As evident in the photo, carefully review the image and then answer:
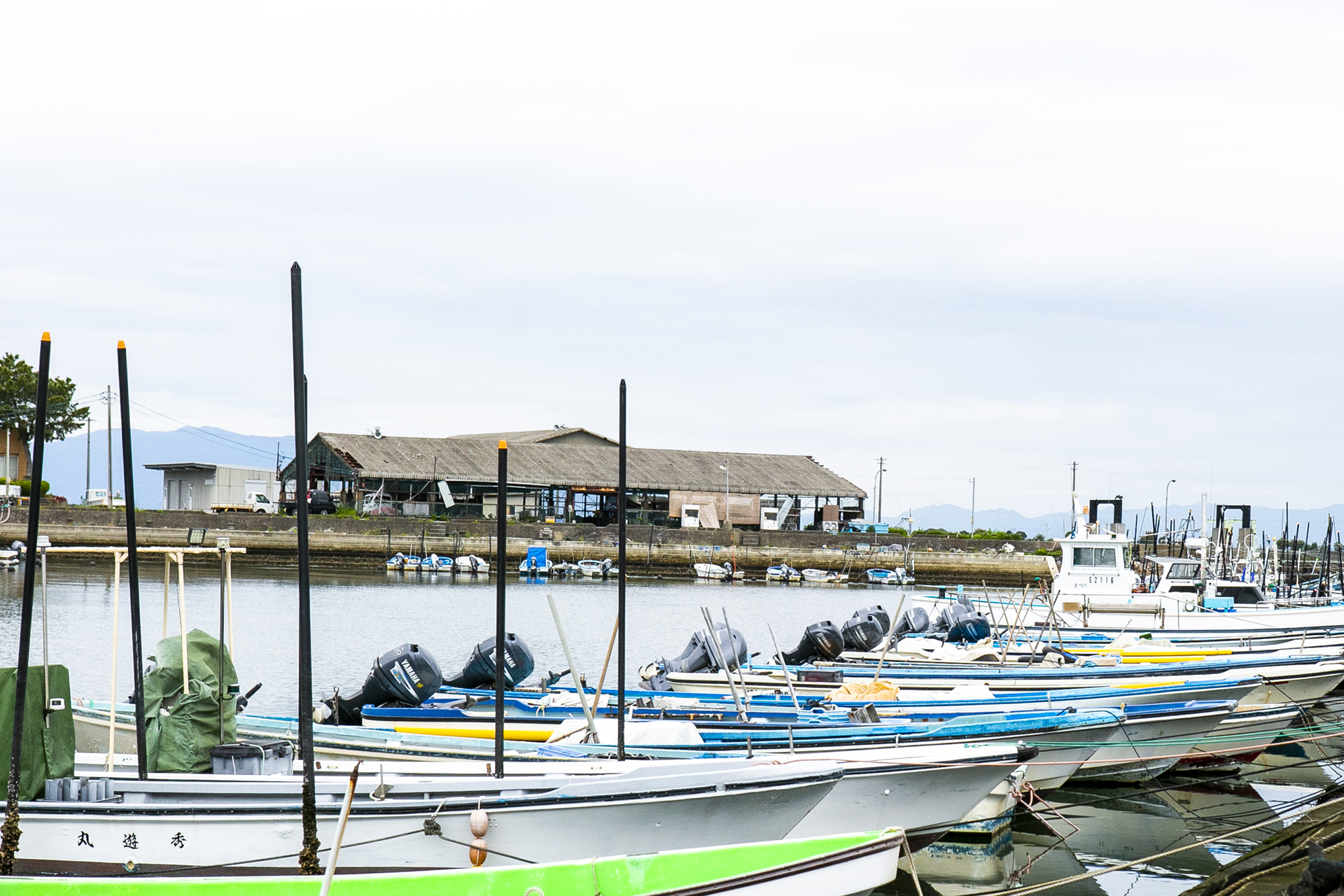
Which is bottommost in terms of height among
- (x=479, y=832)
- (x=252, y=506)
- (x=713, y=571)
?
(x=713, y=571)

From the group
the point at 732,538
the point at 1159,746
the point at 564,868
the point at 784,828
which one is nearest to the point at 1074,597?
the point at 1159,746

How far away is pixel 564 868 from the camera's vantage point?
28.3 feet

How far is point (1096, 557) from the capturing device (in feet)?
106

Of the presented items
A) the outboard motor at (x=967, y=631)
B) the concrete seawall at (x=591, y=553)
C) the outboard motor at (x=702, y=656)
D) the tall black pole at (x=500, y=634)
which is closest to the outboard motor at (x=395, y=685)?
the outboard motor at (x=702, y=656)

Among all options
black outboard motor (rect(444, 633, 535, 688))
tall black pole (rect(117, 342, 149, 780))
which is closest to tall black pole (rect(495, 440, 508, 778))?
tall black pole (rect(117, 342, 149, 780))

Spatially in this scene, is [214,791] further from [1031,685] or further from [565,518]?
[565,518]

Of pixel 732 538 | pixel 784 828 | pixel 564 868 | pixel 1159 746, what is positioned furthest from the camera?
pixel 732 538

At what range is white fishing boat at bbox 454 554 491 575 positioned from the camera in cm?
6475

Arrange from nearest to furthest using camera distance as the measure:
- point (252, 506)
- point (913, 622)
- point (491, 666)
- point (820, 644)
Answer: point (491, 666) → point (820, 644) → point (913, 622) → point (252, 506)

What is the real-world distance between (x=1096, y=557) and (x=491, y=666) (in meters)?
18.8

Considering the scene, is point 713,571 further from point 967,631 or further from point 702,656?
point 702,656

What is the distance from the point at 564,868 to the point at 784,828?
226 cm

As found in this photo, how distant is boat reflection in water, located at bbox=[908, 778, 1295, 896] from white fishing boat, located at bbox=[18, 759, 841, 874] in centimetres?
383

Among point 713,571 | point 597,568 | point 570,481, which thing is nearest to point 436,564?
point 597,568
